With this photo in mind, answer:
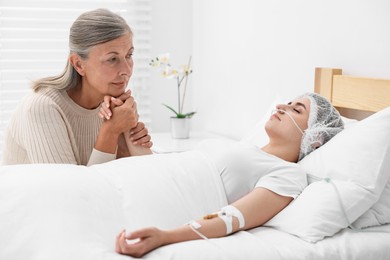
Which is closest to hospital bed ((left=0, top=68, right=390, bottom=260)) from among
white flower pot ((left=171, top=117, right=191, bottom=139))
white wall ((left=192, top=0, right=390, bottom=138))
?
white wall ((left=192, top=0, right=390, bottom=138))

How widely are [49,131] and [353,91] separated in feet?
3.81

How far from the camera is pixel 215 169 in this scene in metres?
1.81

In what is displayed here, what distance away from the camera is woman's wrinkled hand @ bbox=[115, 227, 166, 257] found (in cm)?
140

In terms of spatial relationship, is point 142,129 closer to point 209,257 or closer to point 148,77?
point 209,257

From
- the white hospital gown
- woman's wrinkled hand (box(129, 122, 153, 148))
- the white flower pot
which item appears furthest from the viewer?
the white flower pot

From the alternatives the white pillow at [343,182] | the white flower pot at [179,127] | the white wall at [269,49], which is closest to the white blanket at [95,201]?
the white pillow at [343,182]

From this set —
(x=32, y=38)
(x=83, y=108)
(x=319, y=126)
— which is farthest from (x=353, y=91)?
(x=32, y=38)

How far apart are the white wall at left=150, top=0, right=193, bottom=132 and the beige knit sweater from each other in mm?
1603

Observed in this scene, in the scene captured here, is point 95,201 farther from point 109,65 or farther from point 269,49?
point 269,49

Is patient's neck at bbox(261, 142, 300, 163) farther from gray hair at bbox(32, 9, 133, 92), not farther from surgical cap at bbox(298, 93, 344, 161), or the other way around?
gray hair at bbox(32, 9, 133, 92)

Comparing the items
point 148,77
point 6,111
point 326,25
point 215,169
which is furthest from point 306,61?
point 6,111

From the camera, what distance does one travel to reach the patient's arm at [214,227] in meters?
1.40

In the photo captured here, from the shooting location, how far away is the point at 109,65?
2.12 meters

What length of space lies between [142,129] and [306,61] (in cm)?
87
